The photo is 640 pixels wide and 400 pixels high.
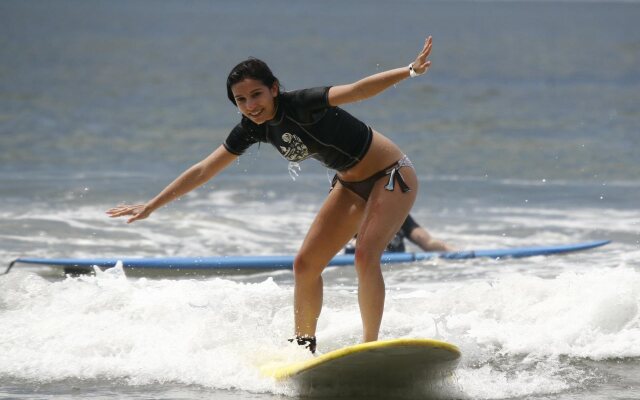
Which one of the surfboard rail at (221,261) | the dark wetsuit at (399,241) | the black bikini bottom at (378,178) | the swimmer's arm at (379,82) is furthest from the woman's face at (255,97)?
the dark wetsuit at (399,241)

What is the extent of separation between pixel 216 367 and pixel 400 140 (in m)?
14.8

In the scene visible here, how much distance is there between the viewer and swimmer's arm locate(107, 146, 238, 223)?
5.79 meters

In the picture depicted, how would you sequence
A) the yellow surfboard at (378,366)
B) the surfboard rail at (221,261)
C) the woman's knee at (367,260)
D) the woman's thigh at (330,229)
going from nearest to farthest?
the yellow surfboard at (378,366)
the woman's knee at (367,260)
the woman's thigh at (330,229)
the surfboard rail at (221,261)

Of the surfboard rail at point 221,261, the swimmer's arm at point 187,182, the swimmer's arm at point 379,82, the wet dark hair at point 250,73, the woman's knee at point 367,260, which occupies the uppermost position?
the wet dark hair at point 250,73

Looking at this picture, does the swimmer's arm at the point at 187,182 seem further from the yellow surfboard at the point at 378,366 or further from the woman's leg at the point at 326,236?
the yellow surfboard at the point at 378,366

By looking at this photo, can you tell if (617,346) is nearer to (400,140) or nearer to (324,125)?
(324,125)

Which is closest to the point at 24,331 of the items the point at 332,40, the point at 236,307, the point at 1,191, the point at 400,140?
the point at 236,307

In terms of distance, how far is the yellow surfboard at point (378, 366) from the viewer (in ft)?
16.2

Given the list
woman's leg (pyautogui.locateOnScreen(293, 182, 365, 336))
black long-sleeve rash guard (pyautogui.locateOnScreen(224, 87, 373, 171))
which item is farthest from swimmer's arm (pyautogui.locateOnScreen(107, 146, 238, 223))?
woman's leg (pyautogui.locateOnScreen(293, 182, 365, 336))

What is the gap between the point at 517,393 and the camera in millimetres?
5379

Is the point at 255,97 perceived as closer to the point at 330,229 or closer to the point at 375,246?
the point at 330,229

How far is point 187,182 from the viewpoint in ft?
19.1

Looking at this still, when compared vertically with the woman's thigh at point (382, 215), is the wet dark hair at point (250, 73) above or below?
above

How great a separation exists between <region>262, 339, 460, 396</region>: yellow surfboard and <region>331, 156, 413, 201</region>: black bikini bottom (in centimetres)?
89
